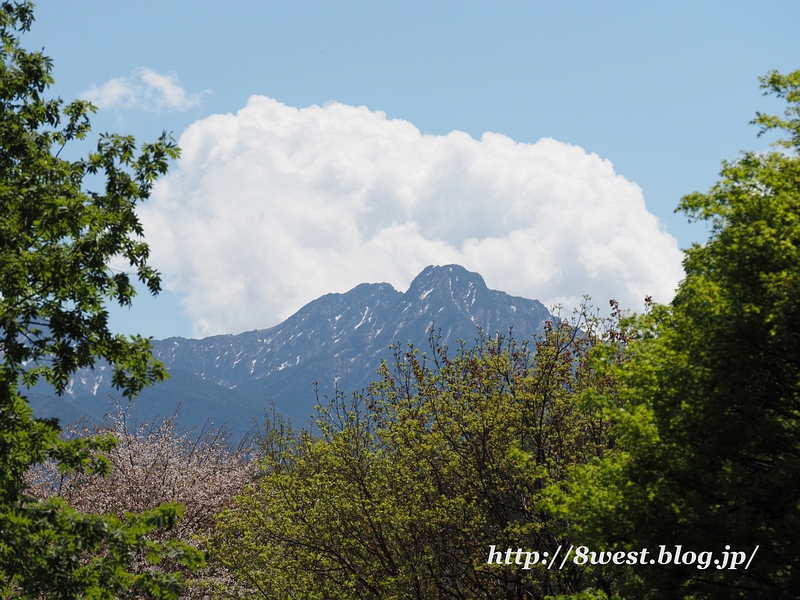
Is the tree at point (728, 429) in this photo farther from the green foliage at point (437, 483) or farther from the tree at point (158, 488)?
the tree at point (158, 488)

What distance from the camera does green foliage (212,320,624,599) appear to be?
16.6 meters

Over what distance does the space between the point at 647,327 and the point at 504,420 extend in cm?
438

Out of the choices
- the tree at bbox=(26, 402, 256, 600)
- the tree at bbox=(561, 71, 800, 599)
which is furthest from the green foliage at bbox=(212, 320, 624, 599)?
the tree at bbox=(26, 402, 256, 600)

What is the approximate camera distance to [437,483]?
17.0 metres

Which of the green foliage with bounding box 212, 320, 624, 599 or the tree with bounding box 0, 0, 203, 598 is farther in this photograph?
the green foliage with bounding box 212, 320, 624, 599

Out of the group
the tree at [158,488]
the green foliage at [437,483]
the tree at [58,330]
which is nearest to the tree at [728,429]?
the green foliage at [437,483]

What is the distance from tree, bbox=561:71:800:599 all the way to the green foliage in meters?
4.07

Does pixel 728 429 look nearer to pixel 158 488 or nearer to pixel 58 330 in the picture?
pixel 58 330

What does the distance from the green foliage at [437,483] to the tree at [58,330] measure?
599 centimetres

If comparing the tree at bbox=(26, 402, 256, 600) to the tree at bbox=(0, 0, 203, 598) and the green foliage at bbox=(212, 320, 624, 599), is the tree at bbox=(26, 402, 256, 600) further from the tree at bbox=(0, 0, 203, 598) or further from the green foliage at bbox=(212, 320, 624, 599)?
the tree at bbox=(0, 0, 203, 598)

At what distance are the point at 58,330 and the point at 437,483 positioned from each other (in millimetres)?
9504

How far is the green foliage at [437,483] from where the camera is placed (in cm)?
1661

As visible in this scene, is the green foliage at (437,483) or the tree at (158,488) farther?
the tree at (158,488)

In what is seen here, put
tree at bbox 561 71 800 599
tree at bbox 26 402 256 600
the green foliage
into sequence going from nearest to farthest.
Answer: tree at bbox 561 71 800 599, the green foliage, tree at bbox 26 402 256 600
